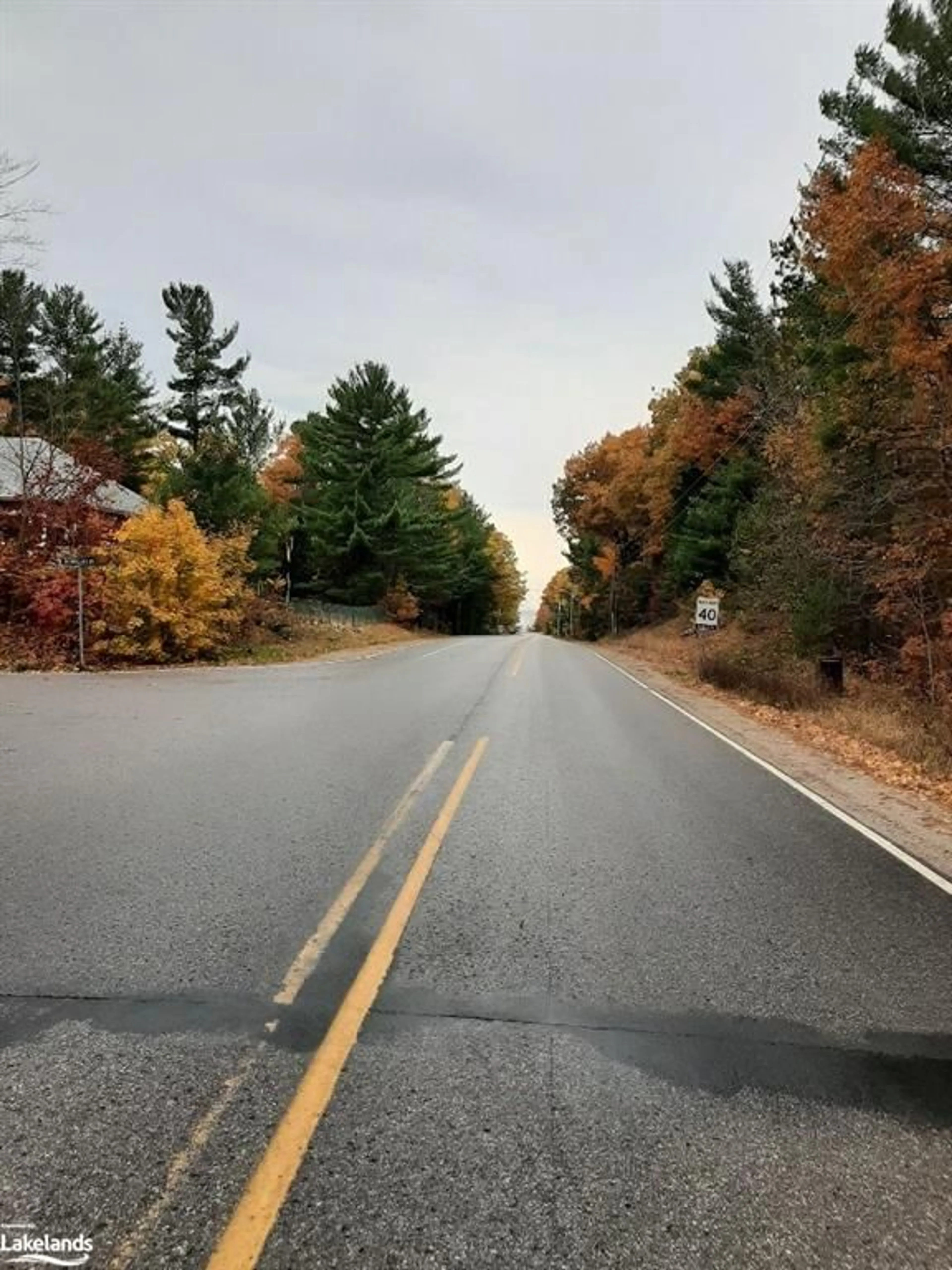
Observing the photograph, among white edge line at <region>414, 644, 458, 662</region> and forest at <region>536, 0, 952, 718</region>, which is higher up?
forest at <region>536, 0, 952, 718</region>

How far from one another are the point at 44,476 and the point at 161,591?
613 centimetres

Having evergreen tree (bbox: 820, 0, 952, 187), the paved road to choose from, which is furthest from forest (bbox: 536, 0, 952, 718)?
the paved road

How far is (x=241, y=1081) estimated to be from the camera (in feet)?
9.91

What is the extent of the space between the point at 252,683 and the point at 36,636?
839 cm

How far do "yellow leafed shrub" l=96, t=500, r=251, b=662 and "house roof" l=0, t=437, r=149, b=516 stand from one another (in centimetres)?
251

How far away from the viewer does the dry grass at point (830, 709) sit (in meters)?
10.9

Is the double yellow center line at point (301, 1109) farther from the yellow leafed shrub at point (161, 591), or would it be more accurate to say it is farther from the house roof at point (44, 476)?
the house roof at point (44, 476)

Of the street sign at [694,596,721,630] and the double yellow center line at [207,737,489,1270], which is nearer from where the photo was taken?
the double yellow center line at [207,737,489,1270]

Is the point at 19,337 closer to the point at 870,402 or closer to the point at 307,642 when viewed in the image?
the point at 307,642

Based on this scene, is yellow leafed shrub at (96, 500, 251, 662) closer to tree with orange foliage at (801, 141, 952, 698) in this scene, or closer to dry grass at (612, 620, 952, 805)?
dry grass at (612, 620, 952, 805)

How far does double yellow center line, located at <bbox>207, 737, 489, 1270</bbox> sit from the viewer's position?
7.48 feet

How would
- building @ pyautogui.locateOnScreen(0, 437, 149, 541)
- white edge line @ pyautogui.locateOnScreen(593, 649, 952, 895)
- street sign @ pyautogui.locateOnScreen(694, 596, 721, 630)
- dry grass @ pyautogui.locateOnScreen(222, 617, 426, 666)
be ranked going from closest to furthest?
white edge line @ pyautogui.locateOnScreen(593, 649, 952, 895), street sign @ pyautogui.locateOnScreen(694, 596, 721, 630), building @ pyautogui.locateOnScreen(0, 437, 149, 541), dry grass @ pyautogui.locateOnScreen(222, 617, 426, 666)

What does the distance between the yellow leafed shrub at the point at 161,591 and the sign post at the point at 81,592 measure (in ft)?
1.52
